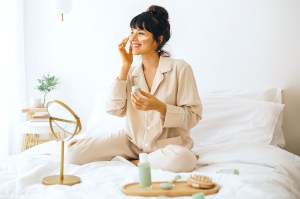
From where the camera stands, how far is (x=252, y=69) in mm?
2658

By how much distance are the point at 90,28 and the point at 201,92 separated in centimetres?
114

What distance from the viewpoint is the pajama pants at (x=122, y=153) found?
1640 mm

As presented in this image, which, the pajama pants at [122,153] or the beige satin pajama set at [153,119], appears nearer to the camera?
the pajama pants at [122,153]

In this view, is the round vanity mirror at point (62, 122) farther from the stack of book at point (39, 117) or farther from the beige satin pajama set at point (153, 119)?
the stack of book at point (39, 117)

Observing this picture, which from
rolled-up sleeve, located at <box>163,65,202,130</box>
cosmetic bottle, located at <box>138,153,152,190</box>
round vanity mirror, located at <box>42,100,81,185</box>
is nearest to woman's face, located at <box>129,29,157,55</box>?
rolled-up sleeve, located at <box>163,65,202,130</box>

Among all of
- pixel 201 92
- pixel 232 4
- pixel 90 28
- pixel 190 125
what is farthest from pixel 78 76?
pixel 190 125

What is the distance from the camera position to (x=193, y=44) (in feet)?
9.32

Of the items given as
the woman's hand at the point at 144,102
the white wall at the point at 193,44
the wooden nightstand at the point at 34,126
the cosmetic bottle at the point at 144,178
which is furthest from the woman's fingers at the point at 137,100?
the wooden nightstand at the point at 34,126

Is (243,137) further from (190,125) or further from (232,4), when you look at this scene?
(232,4)

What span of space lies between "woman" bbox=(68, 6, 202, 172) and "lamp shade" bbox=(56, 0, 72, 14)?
4.10 feet

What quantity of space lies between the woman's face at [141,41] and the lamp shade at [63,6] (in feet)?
4.21

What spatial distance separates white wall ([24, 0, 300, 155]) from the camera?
2580 mm

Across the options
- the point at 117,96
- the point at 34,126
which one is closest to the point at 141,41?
the point at 117,96

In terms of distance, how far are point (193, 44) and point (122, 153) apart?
1.19 m
